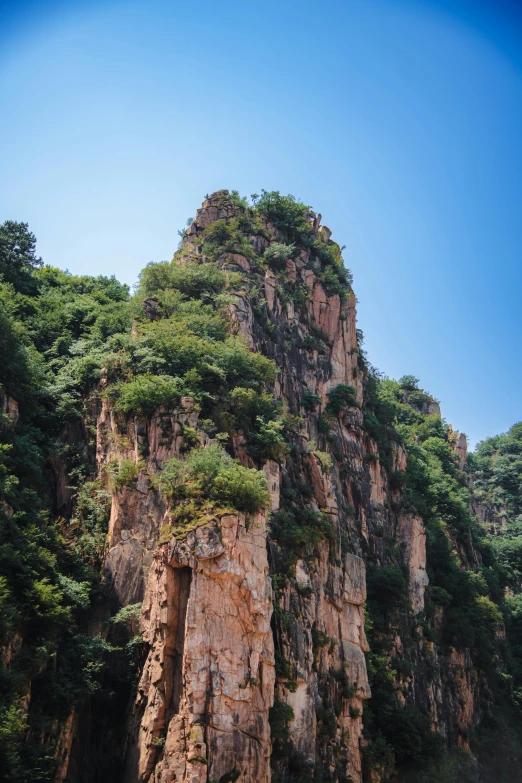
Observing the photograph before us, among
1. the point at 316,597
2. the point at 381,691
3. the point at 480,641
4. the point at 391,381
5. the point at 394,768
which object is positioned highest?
the point at 391,381

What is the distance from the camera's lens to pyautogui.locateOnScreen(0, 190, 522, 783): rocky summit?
75.3ft

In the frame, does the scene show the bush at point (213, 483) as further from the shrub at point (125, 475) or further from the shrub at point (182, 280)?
the shrub at point (182, 280)

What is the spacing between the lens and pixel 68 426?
32938 millimetres

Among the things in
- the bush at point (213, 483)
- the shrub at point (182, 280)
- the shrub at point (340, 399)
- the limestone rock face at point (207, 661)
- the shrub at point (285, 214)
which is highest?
the shrub at point (285, 214)

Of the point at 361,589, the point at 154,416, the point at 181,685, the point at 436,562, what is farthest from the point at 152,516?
the point at 436,562

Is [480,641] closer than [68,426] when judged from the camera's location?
No

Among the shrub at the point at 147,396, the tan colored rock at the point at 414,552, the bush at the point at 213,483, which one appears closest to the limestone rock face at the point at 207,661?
the bush at the point at 213,483

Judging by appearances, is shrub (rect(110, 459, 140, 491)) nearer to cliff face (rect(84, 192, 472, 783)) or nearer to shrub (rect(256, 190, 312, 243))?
cliff face (rect(84, 192, 472, 783))

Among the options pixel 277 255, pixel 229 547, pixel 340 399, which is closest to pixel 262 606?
pixel 229 547

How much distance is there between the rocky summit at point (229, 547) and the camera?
75.3 feet

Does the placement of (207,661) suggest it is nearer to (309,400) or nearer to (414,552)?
(309,400)

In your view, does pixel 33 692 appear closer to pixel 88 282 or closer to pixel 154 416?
pixel 154 416

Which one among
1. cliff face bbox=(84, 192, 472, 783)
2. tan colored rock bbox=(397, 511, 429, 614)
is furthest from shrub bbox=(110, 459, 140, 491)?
A: tan colored rock bbox=(397, 511, 429, 614)

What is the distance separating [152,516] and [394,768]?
19.0 m
